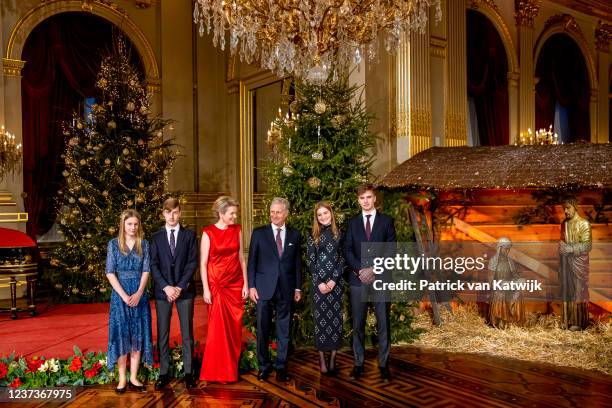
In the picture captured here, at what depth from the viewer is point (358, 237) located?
4.45m

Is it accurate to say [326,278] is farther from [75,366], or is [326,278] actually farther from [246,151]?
[246,151]

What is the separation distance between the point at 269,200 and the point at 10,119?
5.21 meters

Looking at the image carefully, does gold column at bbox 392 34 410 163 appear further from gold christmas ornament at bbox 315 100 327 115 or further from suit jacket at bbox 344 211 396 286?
suit jacket at bbox 344 211 396 286

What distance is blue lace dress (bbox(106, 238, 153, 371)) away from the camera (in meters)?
3.98

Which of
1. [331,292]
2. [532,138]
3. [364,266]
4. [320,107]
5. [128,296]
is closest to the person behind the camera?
[128,296]

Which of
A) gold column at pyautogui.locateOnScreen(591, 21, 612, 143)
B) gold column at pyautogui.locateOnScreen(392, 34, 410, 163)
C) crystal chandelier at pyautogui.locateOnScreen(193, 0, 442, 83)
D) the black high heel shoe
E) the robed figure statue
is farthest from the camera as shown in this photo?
gold column at pyautogui.locateOnScreen(591, 21, 612, 143)

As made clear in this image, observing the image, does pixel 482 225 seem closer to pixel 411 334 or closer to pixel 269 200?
pixel 411 334

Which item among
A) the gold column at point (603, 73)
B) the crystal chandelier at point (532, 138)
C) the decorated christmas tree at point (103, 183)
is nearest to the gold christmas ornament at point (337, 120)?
the decorated christmas tree at point (103, 183)

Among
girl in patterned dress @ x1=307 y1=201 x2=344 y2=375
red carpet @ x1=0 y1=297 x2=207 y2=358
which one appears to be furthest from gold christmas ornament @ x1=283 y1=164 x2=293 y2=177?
red carpet @ x1=0 y1=297 x2=207 y2=358

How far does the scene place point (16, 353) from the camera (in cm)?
516

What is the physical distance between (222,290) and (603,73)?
12.1 meters

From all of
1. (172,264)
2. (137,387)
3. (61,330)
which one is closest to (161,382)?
(137,387)

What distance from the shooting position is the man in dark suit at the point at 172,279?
13.5 ft

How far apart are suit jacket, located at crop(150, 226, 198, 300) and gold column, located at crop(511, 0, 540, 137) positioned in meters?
8.29
